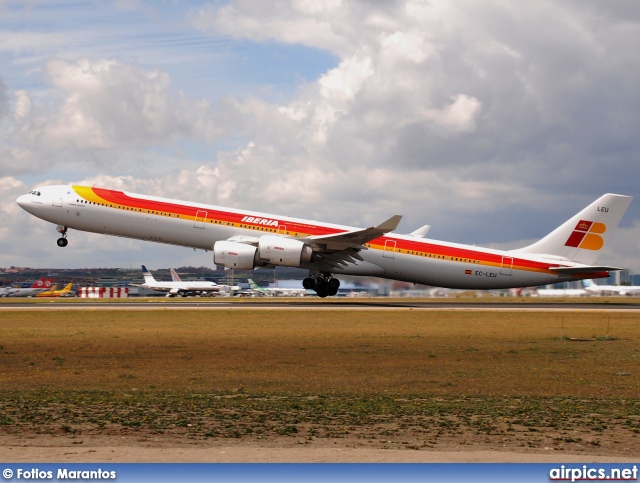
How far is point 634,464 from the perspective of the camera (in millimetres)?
11117

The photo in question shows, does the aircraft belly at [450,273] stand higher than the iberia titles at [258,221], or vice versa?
the iberia titles at [258,221]

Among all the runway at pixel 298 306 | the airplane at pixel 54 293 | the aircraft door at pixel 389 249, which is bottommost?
the airplane at pixel 54 293

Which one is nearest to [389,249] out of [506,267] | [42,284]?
[506,267]

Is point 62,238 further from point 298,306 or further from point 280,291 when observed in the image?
point 280,291

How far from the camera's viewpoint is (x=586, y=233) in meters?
56.0

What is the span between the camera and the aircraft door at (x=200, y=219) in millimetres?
50344

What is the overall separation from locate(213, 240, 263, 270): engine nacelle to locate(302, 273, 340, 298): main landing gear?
626 centimetres

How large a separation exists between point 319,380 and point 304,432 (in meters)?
6.98

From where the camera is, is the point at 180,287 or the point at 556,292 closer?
the point at 556,292

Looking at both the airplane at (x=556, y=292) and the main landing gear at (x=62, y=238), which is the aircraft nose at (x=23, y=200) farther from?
the airplane at (x=556, y=292)

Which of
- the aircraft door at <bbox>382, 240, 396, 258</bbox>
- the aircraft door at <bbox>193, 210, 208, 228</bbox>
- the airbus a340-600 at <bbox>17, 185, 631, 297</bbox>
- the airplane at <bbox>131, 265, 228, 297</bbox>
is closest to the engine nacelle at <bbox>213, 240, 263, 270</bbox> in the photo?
the airbus a340-600 at <bbox>17, 185, 631, 297</bbox>

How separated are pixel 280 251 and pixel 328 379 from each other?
28363mm

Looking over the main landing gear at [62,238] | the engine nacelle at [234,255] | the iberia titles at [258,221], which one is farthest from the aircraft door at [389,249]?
the main landing gear at [62,238]

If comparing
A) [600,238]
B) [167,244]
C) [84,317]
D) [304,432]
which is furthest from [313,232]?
[304,432]
